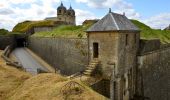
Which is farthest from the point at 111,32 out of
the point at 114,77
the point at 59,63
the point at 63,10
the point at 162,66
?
the point at 63,10

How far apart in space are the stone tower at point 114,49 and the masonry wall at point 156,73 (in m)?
1.94

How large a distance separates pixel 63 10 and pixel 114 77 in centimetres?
6928

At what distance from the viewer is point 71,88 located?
36.7 ft

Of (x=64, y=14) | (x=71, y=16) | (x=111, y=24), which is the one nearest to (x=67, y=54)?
(x=111, y=24)

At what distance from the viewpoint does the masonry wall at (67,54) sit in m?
19.4

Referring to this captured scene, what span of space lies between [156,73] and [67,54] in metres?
8.29

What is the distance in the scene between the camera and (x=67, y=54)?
23.0 m

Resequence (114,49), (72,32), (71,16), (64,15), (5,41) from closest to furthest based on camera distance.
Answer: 1. (114,49)
2. (72,32)
3. (5,41)
4. (64,15)
5. (71,16)

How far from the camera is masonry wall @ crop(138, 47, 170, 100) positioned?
18000 millimetres

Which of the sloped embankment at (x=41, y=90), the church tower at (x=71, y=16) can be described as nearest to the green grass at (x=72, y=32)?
the sloped embankment at (x=41, y=90)

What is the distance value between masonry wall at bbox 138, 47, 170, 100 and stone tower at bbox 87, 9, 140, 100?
1.94 m

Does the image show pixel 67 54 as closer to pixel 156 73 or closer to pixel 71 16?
pixel 156 73

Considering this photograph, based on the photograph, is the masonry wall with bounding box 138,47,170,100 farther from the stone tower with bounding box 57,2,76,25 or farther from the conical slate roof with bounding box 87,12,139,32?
the stone tower with bounding box 57,2,76,25

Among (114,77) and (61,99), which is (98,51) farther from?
(61,99)
